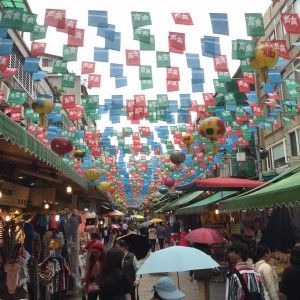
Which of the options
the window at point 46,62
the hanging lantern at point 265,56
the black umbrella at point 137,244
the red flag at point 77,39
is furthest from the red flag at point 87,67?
the window at point 46,62

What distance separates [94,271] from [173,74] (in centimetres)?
747

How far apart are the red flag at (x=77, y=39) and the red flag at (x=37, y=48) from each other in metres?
1.60

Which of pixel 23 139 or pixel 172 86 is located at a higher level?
pixel 172 86

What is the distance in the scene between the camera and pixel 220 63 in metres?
11.9

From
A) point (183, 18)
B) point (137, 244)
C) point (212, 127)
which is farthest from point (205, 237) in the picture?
point (183, 18)

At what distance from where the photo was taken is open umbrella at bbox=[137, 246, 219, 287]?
558 centimetres

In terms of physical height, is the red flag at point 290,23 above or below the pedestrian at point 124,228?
above

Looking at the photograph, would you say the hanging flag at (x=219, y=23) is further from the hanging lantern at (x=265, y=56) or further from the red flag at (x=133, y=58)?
the red flag at (x=133, y=58)

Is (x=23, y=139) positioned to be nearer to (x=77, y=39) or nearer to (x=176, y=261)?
(x=176, y=261)

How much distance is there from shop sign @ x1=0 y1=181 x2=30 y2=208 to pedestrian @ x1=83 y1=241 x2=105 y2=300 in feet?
11.2

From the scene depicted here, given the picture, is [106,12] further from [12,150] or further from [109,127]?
[109,127]

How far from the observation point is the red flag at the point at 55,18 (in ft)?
31.1

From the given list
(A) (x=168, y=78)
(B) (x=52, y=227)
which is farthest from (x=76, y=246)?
(A) (x=168, y=78)

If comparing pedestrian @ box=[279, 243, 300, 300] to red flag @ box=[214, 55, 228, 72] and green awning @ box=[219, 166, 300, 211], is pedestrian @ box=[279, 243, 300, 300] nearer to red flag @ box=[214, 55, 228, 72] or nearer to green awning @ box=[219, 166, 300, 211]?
green awning @ box=[219, 166, 300, 211]
